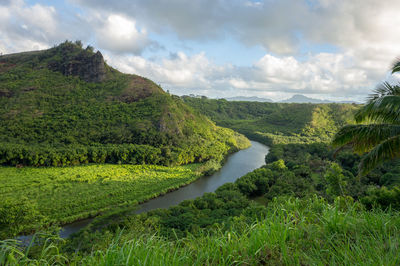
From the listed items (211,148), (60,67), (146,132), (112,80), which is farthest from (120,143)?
(60,67)

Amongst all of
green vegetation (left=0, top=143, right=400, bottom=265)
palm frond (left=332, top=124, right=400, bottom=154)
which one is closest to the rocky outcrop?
green vegetation (left=0, top=143, right=400, bottom=265)

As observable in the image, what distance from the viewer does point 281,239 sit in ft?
9.50

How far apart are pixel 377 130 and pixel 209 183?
3686 cm

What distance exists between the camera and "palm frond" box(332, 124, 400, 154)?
24.1ft

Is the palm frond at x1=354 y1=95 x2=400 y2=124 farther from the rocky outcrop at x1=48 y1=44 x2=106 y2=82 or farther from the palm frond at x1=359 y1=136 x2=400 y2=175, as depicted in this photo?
the rocky outcrop at x1=48 y1=44 x2=106 y2=82

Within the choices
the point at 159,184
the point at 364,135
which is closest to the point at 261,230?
the point at 364,135

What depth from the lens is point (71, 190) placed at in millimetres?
30484

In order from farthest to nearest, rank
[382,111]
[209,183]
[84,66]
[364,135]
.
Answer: [84,66]
[209,183]
[364,135]
[382,111]

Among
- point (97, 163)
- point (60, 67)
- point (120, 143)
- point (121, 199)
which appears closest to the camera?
point (121, 199)

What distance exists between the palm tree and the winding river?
2115 cm

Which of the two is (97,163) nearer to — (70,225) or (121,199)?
(121,199)

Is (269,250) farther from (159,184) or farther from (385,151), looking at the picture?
(159,184)

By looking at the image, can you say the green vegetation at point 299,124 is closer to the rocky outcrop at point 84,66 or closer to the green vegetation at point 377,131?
the rocky outcrop at point 84,66

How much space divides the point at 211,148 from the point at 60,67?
6217 cm
